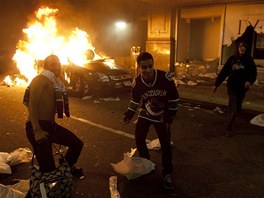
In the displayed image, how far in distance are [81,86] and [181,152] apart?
6.39m

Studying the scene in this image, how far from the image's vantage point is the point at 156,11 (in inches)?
596

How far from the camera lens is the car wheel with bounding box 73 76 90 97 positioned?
35.6 feet

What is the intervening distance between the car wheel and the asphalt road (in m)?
1.87

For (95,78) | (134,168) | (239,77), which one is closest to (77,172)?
(134,168)

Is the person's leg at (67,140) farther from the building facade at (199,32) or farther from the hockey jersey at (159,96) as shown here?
the building facade at (199,32)

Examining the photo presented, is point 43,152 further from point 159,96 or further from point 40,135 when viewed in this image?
point 159,96

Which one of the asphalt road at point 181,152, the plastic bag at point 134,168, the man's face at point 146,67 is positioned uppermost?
the man's face at point 146,67

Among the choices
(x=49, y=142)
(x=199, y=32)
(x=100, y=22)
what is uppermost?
(x=100, y=22)

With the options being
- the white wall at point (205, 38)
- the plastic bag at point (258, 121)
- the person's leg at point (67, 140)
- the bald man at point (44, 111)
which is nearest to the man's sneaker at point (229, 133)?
the plastic bag at point (258, 121)

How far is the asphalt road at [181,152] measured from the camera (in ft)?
13.4

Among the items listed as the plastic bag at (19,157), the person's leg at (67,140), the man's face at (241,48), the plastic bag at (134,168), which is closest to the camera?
the person's leg at (67,140)

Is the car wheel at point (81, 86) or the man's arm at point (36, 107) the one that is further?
the car wheel at point (81, 86)

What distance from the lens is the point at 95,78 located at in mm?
10555

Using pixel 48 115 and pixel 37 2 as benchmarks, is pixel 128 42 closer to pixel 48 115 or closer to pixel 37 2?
pixel 37 2
